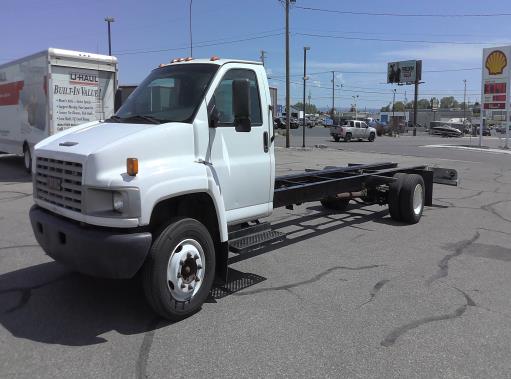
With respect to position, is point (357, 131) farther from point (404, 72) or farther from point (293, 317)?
point (404, 72)

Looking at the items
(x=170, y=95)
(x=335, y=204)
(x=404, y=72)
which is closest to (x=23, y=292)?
(x=170, y=95)

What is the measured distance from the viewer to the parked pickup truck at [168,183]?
4168mm

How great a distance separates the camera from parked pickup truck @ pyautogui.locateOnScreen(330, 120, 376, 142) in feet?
157

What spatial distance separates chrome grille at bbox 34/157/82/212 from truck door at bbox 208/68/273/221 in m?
1.35

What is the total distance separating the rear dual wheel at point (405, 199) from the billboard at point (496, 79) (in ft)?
104

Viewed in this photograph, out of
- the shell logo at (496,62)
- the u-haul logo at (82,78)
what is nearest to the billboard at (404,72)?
the shell logo at (496,62)

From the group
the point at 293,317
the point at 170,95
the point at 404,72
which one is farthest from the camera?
the point at 404,72

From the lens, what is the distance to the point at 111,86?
1513 cm

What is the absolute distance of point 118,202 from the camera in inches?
163

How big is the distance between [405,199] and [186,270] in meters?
5.55

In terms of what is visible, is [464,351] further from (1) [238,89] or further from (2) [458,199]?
(2) [458,199]

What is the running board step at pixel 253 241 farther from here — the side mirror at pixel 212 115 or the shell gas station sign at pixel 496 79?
the shell gas station sign at pixel 496 79

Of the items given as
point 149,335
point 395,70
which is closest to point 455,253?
point 149,335

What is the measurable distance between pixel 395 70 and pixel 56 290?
3649 inches
